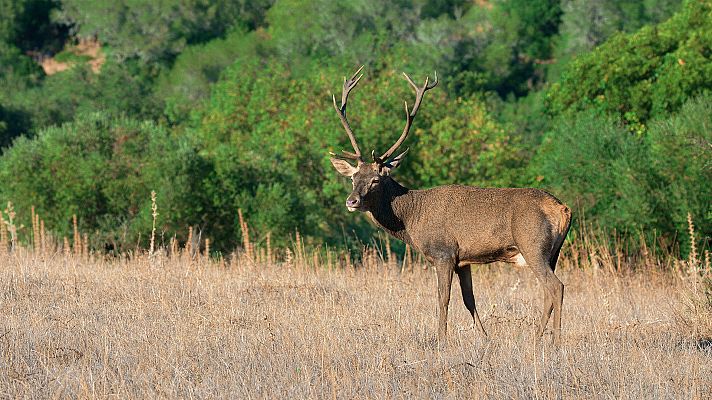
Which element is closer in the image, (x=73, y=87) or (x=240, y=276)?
(x=240, y=276)

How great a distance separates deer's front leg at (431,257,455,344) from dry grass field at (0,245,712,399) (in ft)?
0.58

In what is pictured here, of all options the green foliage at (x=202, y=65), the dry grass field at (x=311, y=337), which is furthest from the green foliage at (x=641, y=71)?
the green foliage at (x=202, y=65)

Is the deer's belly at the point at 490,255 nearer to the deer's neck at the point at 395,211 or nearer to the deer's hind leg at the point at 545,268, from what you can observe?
the deer's hind leg at the point at 545,268

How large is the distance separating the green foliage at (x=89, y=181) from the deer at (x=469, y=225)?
1396cm

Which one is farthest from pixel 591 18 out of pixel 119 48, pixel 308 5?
pixel 119 48

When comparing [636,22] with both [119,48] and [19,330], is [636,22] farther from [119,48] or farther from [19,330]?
[19,330]

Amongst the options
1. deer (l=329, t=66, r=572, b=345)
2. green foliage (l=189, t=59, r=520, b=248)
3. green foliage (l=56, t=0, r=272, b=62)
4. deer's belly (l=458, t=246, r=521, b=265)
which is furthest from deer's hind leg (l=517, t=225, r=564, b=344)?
green foliage (l=56, t=0, r=272, b=62)

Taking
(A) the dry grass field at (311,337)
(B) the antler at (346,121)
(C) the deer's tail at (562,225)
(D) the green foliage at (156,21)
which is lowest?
(A) the dry grass field at (311,337)

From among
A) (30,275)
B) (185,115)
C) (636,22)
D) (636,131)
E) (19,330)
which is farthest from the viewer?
(636,22)

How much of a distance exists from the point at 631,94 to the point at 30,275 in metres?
25.8

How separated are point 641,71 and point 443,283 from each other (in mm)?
26085

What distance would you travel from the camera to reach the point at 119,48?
83.1m

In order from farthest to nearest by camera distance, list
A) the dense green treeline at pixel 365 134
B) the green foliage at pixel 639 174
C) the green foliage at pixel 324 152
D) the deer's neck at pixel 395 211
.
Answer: the green foliage at pixel 324 152, the dense green treeline at pixel 365 134, the green foliage at pixel 639 174, the deer's neck at pixel 395 211

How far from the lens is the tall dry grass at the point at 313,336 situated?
25.5 ft
